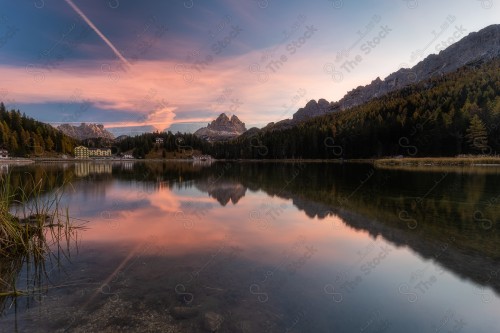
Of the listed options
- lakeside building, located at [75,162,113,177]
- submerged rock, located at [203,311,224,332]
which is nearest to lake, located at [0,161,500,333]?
submerged rock, located at [203,311,224,332]

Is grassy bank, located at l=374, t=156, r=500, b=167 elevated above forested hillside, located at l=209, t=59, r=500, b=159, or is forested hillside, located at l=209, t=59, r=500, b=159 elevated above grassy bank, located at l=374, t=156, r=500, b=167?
forested hillside, located at l=209, t=59, r=500, b=159

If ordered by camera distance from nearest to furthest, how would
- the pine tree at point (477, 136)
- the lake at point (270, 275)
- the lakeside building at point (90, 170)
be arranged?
the lake at point (270, 275) < the lakeside building at point (90, 170) < the pine tree at point (477, 136)

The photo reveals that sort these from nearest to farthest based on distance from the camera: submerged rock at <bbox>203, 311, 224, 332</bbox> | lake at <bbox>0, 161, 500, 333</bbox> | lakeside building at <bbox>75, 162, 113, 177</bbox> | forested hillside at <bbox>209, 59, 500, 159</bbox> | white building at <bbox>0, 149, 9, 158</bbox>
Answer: submerged rock at <bbox>203, 311, 224, 332</bbox>
lake at <bbox>0, 161, 500, 333</bbox>
lakeside building at <bbox>75, 162, 113, 177</bbox>
forested hillside at <bbox>209, 59, 500, 159</bbox>
white building at <bbox>0, 149, 9, 158</bbox>

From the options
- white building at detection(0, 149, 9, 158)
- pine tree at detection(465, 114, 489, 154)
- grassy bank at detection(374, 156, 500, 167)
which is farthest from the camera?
white building at detection(0, 149, 9, 158)

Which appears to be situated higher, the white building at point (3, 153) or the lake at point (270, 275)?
the white building at point (3, 153)

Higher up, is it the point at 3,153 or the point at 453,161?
the point at 3,153

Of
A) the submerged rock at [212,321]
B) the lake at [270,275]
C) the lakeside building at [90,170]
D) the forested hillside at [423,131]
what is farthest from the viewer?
the forested hillside at [423,131]

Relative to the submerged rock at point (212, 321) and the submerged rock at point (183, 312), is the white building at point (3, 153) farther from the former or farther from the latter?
the submerged rock at point (212, 321)

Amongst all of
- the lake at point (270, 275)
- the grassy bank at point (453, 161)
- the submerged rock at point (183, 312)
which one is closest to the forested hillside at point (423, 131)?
the grassy bank at point (453, 161)

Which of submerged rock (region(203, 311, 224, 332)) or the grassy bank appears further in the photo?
the grassy bank

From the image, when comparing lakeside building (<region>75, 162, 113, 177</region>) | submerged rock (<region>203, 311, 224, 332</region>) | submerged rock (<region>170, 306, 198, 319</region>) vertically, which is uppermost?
submerged rock (<region>203, 311, 224, 332</region>)

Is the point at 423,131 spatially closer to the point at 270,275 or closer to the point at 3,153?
the point at 270,275

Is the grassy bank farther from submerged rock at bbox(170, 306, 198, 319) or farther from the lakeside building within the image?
submerged rock at bbox(170, 306, 198, 319)

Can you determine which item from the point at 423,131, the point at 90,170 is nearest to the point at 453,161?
the point at 423,131
